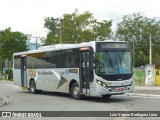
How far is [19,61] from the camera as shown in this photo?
30.7 m

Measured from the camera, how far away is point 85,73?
21.0m


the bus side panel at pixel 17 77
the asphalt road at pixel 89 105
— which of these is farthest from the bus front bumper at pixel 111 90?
the bus side panel at pixel 17 77

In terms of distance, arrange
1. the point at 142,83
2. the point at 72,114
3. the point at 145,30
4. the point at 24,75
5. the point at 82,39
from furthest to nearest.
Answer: the point at 145,30
the point at 82,39
the point at 142,83
the point at 24,75
the point at 72,114

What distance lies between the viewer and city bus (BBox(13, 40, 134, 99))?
66.4 feet

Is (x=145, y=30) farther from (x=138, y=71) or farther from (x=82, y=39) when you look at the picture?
(x=138, y=71)

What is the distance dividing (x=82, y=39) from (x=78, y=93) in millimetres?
53931

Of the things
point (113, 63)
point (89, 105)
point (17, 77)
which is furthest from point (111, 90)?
point (17, 77)

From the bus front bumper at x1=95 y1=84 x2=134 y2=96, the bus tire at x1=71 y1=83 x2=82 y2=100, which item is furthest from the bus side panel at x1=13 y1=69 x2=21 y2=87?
the bus front bumper at x1=95 y1=84 x2=134 y2=96

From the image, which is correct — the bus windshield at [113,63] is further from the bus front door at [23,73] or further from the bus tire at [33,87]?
the bus front door at [23,73]

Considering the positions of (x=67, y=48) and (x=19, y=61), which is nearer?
(x=67, y=48)

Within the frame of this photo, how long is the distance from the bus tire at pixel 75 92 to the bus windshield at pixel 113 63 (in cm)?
232

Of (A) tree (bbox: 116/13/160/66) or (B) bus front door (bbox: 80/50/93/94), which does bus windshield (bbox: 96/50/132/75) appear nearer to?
(B) bus front door (bbox: 80/50/93/94)

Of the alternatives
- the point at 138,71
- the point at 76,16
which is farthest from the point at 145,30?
the point at 138,71

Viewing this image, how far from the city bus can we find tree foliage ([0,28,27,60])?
49.9 metres
